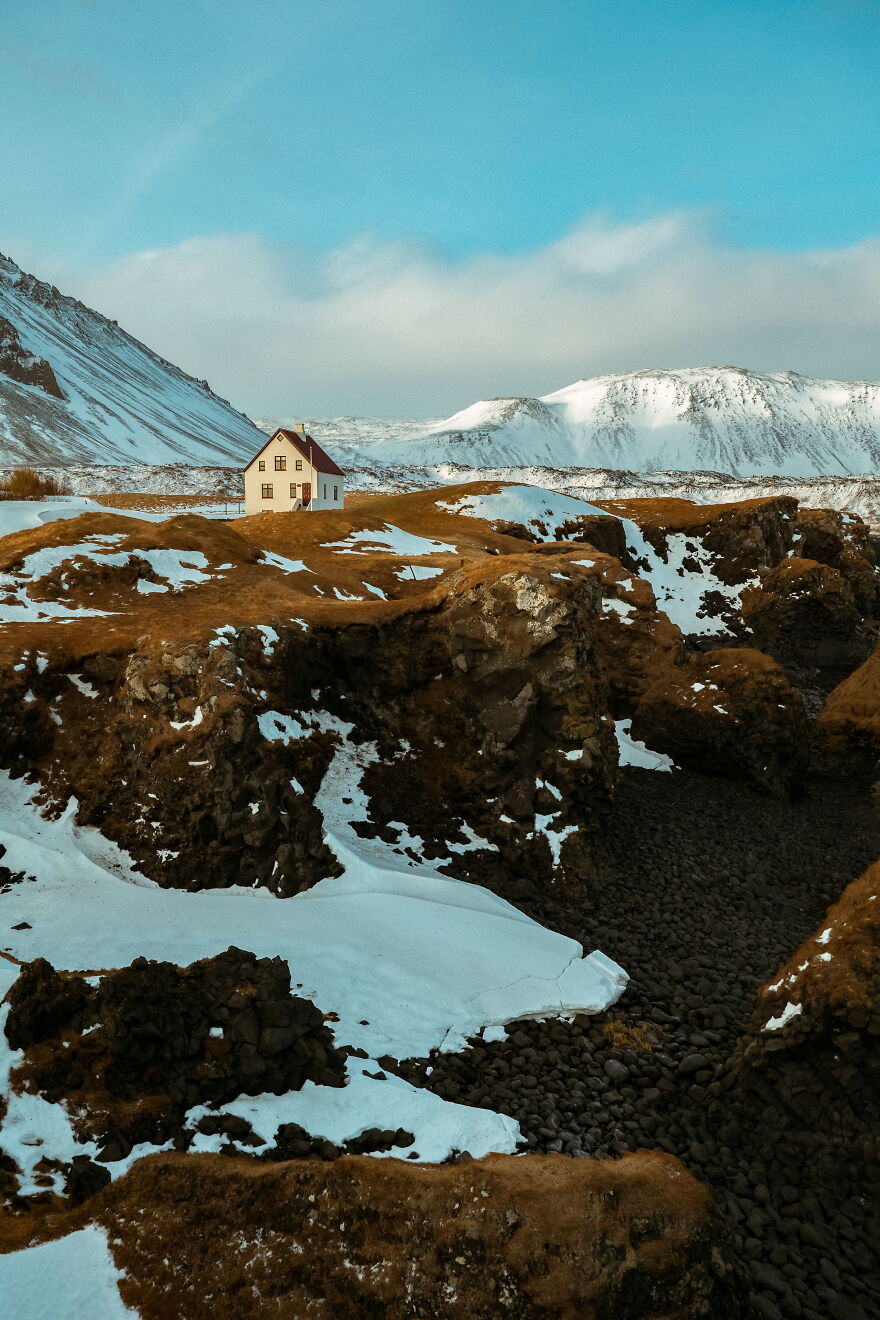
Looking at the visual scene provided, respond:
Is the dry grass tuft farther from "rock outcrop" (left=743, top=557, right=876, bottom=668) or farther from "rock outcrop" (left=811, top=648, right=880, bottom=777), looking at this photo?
"rock outcrop" (left=743, top=557, right=876, bottom=668)

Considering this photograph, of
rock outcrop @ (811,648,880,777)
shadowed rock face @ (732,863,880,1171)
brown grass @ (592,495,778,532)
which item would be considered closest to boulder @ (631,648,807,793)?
rock outcrop @ (811,648,880,777)

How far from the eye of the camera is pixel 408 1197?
997 centimetres

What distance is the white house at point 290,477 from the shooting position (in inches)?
2825

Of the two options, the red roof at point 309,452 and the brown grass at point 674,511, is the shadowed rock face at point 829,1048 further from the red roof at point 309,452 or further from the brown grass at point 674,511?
the red roof at point 309,452

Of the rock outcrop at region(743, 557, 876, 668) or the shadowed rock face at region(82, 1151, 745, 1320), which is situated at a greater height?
the rock outcrop at region(743, 557, 876, 668)

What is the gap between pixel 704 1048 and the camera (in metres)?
16.7

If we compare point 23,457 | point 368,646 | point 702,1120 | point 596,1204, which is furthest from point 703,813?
point 23,457

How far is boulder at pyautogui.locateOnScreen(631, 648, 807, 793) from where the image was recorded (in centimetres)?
3369

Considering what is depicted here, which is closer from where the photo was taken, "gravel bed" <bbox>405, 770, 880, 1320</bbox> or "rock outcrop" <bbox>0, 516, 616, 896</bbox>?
"gravel bed" <bbox>405, 770, 880, 1320</bbox>

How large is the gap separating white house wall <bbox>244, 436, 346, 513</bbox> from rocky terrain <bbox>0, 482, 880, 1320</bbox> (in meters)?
32.8

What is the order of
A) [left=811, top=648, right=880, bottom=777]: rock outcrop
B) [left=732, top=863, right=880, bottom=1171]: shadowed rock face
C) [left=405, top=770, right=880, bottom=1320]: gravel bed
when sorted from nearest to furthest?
[left=405, top=770, right=880, bottom=1320]: gravel bed
[left=732, top=863, right=880, bottom=1171]: shadowed rock face
[left=811, top=648, right=880, bottom=777]: rock outcrop

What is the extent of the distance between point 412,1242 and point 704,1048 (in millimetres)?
9735

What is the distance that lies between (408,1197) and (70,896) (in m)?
11.7

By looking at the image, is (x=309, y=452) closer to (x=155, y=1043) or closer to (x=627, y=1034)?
(x=627, y=1034)
